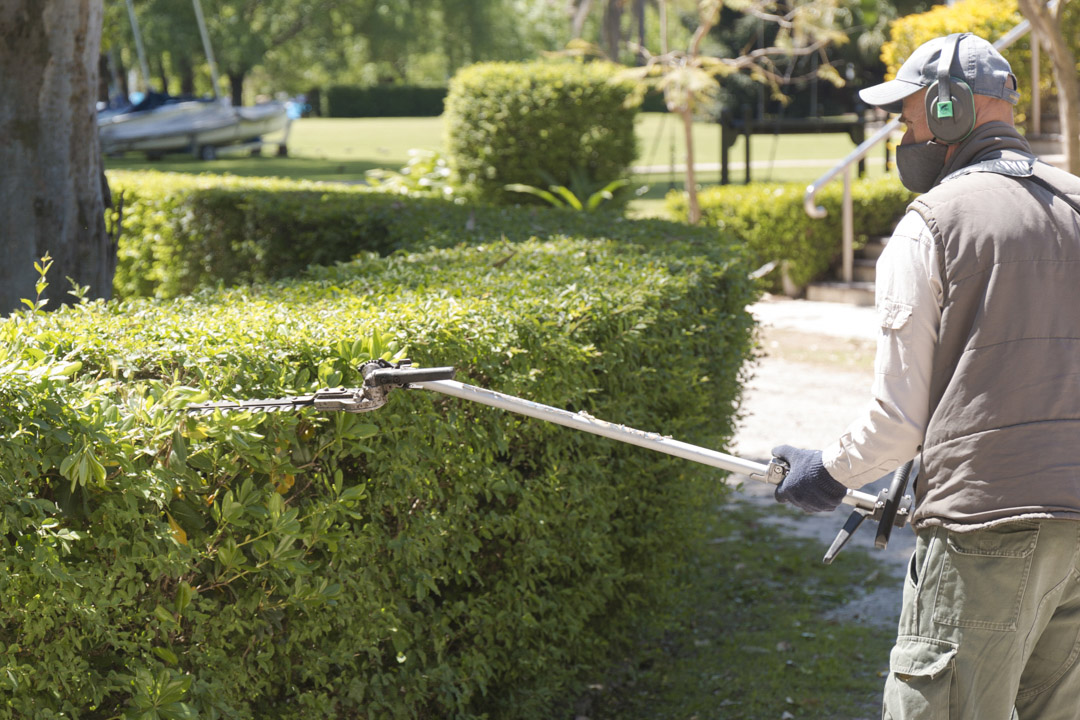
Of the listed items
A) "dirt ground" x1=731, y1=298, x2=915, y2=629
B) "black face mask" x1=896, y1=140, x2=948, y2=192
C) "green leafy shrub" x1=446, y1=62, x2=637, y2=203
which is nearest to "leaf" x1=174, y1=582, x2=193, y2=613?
"black face mask" x1=896, y1=140, x2=948, y2=192

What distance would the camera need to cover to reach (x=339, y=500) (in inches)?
104

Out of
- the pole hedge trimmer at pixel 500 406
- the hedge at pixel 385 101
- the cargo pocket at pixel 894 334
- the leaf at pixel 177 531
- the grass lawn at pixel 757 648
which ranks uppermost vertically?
the hedge at pixel 385 101

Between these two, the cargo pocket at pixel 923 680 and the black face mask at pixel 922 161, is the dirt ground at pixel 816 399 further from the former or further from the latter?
the cargo pocket at pixel 923 680

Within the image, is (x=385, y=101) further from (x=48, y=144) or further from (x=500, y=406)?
(x=500, y=406)

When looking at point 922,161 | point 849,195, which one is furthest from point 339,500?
point 849,195

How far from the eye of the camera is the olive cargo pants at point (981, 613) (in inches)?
89.5

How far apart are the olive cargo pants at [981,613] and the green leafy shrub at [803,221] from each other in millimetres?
9873

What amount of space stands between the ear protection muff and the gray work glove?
79 centimetres

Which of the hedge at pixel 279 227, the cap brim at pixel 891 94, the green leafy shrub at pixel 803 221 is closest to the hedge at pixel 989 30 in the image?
the green leafy shrub at pixel 803 221

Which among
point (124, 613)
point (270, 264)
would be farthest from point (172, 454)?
point (270, 264)

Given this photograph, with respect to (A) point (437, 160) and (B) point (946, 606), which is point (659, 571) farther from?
(A) point (437, 160)

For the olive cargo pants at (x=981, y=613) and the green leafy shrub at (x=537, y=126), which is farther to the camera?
the green leafy shrub at (x=537, y=126)

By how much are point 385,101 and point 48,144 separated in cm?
4803

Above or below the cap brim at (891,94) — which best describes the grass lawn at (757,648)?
below
